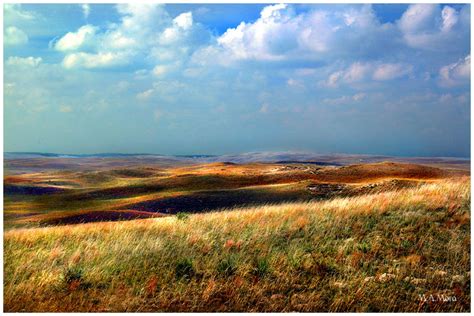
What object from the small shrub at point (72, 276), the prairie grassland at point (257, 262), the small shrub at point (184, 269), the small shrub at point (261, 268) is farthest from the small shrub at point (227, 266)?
the small shrub at point (72, 276)

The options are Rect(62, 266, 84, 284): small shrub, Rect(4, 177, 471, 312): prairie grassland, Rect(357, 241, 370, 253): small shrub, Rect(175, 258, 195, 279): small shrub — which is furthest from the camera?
Rect(357, 241, 370, 253): small shrub

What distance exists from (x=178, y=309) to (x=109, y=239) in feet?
11.0

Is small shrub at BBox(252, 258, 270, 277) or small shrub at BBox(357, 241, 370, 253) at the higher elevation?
small shrub at BBox(357, 241, 370, 253)

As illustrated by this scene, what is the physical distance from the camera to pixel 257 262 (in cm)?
936

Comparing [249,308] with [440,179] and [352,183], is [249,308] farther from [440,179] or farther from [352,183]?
[440,179]

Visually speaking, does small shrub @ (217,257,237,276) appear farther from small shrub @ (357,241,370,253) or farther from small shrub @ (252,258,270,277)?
small shrub @ (357,241,370,253)

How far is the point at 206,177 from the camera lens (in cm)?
1625

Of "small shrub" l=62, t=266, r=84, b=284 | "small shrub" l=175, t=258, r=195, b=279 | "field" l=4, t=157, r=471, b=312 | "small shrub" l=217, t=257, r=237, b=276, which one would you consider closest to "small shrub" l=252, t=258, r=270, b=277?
"field" l=4, t=157, r=471, b=312

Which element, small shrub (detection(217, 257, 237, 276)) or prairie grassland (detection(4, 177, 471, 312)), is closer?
prairie grassland (detection(4, 177, 471, 312))

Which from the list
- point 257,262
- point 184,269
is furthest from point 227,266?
point 184,269

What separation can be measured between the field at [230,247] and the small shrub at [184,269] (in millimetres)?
28

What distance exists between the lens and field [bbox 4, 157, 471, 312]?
847cm

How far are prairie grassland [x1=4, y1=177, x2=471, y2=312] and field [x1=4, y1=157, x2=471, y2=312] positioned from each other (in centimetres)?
3

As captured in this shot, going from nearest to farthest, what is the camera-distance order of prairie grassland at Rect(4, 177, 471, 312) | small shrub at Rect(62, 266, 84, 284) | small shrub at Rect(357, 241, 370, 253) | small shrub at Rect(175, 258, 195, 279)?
prairie grassland at Rect(4, 177, 471, 312), small shrub at Rect(62, 266, 84, 284), small shrub at Rect(175, 258, 195, 279), small shrub at Rect(357, 241, 370, 253)
